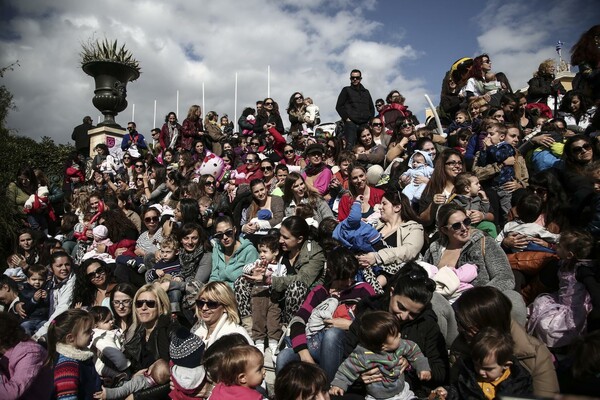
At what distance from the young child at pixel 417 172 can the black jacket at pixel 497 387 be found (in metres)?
3.22

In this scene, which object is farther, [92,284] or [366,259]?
[92,284]

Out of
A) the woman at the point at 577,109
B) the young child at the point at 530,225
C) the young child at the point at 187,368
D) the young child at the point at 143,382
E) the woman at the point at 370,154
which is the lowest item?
the young child at the point at 143,382

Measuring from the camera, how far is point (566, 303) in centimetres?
315

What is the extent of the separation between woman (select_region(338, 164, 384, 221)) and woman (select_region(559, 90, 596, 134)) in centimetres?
312

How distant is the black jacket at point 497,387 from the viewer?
2.41 m

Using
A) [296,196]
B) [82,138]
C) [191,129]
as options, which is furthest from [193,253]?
[82,138]

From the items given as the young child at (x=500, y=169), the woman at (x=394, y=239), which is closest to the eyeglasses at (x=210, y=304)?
the woman at (x=394, y=239)

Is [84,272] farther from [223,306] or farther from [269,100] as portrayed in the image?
[269,100]

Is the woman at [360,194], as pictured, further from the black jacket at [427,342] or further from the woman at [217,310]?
the black jacket at [427,342]

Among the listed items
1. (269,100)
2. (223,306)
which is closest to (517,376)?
(223,306)

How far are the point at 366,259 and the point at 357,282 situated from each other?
242 millimetres

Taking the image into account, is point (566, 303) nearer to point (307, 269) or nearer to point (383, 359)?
point (383, 359)

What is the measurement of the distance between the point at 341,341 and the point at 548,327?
4.66 feet

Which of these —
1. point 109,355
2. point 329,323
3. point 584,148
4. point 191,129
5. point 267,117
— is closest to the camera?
point 329,323
